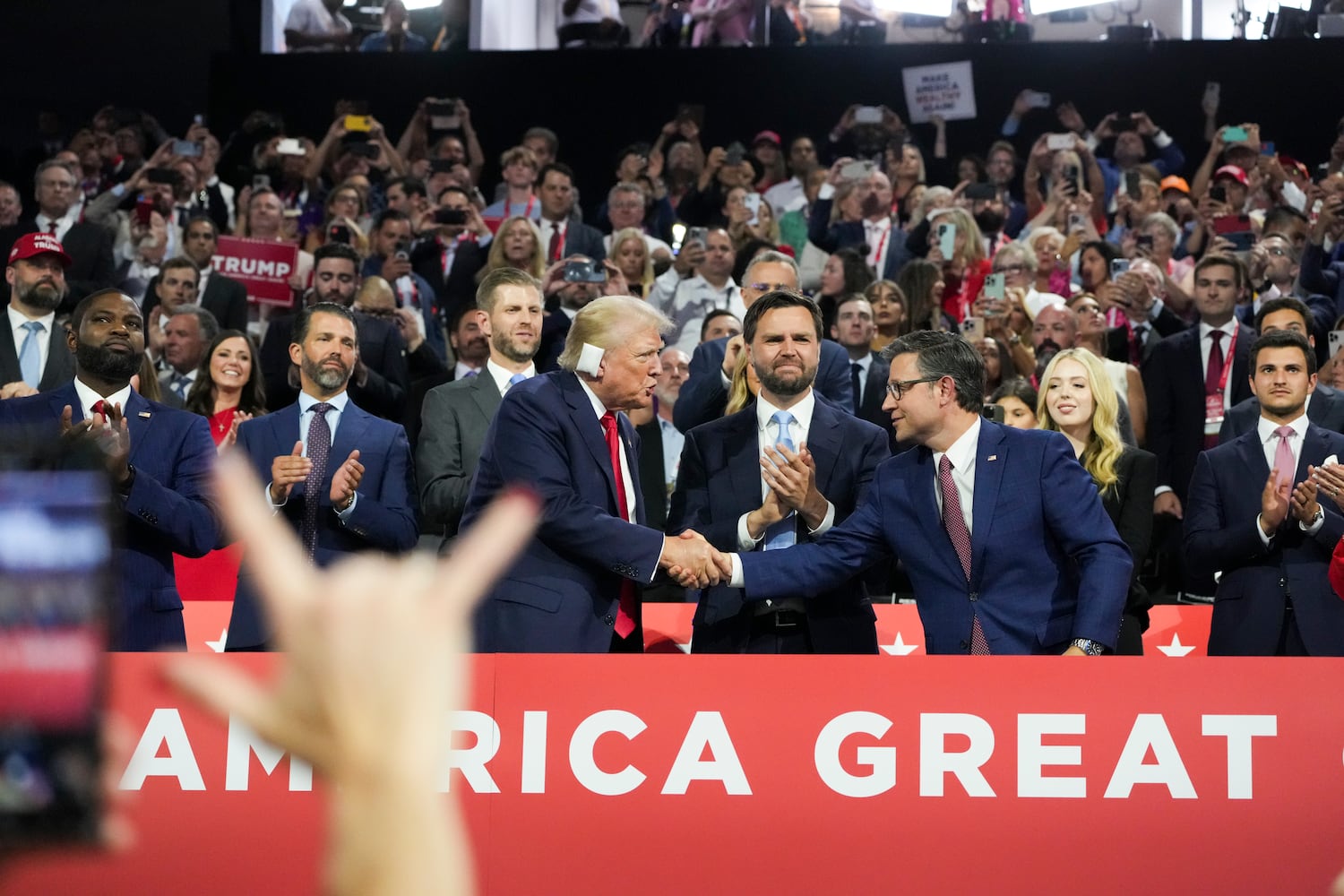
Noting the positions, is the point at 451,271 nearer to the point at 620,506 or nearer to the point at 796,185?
the point at 796,185

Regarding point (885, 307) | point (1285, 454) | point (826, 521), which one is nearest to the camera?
point (826, 521)

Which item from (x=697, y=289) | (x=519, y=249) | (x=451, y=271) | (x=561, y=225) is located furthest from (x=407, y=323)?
(x=561, y=225)

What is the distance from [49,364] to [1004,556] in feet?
15.2

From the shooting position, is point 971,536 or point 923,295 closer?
point 971,536

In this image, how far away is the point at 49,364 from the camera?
740 cm

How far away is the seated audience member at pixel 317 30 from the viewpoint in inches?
582

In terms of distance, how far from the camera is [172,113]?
47.1 ft

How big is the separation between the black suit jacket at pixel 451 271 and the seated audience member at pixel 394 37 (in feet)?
17.1

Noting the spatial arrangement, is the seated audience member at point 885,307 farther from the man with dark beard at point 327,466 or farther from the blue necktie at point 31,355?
the blue necktie at point 31,355

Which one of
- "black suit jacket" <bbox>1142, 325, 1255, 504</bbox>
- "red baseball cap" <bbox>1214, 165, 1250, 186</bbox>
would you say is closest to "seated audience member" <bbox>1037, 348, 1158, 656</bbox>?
"black suit jacket" <bbox>1142, 325, 1255, 504</bbox>

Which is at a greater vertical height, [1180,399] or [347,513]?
[1180,399]

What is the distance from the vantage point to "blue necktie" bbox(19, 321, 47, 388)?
747 cm

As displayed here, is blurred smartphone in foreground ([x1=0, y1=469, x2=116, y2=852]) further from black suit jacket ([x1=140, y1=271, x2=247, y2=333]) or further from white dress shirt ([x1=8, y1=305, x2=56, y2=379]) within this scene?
black suit jacket ([x1=140, y1=271, x2=247, y2=333])

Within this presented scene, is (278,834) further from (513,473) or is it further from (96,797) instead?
(96,797)
